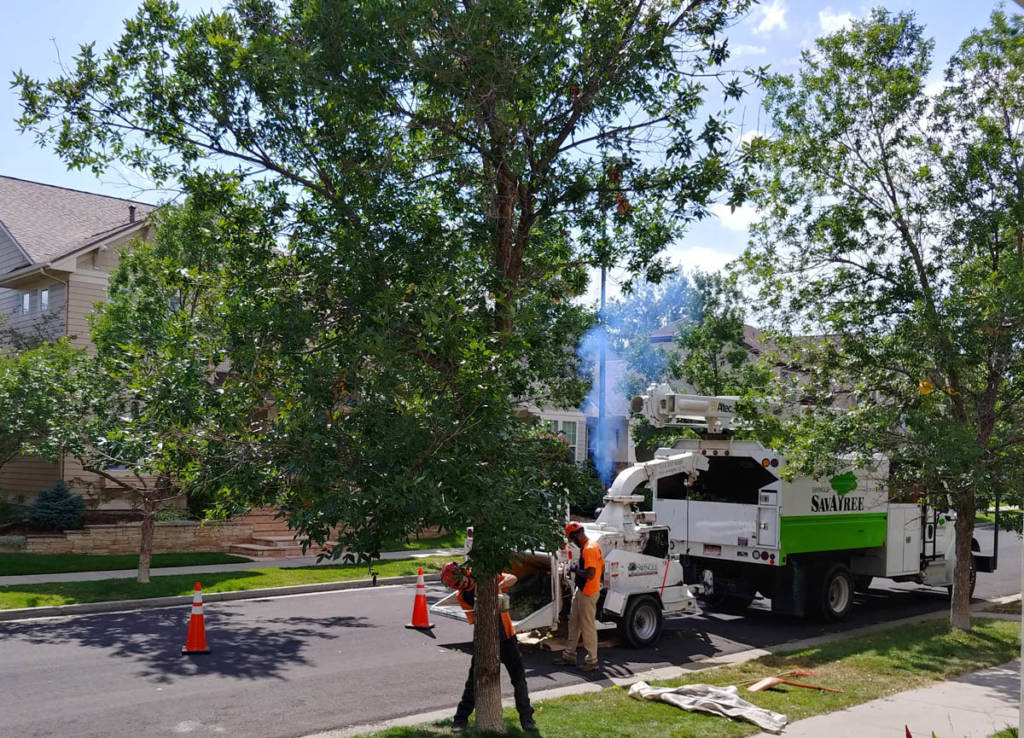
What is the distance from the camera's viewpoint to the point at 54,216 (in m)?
28.3

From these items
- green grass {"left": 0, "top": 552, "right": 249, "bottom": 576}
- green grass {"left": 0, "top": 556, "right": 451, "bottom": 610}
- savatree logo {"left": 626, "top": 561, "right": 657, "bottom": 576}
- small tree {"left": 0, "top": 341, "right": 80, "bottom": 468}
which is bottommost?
green grass {"left": 0, "top": 556, "right": 451, "bottom": 610}

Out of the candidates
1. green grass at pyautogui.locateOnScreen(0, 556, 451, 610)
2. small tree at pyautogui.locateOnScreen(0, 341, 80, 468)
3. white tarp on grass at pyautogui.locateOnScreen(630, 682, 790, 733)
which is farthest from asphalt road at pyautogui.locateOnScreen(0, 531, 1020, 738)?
small tree at pyautogui.locateOnScreen(0, 341, 80, 468)

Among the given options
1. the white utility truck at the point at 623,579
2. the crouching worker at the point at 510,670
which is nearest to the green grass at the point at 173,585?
the white utility truck at the point at 623,579

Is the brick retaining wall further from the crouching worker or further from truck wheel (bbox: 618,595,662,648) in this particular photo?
the crouching worker

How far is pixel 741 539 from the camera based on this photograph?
14562 mm

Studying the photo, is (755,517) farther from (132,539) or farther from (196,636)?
(132,539)

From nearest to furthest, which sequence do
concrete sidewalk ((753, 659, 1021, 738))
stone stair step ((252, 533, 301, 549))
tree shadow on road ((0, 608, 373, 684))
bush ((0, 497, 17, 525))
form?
concrete sidewalk ((753, 659, 1021, 738)) → tree shadow on road ((0, 608, 373, 684)) → bush ((0, 497, 17, 525)) → stone stair step ((252, 533, 301, 549))

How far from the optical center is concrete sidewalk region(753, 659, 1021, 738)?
8.30 m

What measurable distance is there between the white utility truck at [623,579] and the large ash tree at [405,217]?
14.7 feet

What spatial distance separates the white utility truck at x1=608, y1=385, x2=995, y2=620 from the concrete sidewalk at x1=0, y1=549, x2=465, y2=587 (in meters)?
5.93

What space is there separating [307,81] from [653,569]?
862 cm

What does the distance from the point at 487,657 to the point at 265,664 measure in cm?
445

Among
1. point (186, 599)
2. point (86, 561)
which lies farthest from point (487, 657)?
point (86, 561)

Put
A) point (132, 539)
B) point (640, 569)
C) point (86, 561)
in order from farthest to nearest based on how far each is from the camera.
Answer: point (132, 539) < point (86, 561) < point (640, 569)
